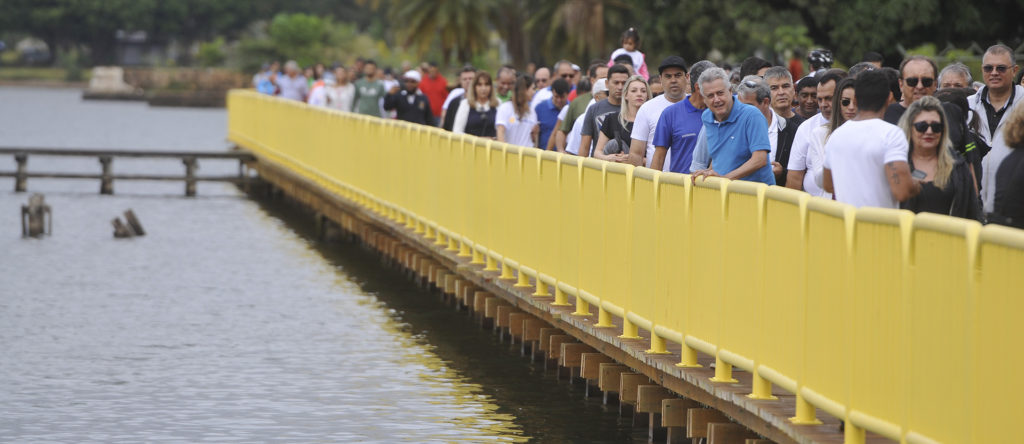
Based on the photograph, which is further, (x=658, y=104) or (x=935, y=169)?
(x=658, y=104)

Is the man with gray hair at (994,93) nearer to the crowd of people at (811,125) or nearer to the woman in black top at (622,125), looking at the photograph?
the crowd of people at (811,125)

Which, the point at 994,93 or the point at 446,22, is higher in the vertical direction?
the point at 446,22

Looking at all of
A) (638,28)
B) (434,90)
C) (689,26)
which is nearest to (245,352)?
(434,90)

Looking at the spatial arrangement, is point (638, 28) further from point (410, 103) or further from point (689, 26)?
point (410, 103)

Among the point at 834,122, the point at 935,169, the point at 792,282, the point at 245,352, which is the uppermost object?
the point at 834,122

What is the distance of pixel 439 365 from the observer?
15.4 m

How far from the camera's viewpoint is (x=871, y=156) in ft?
27.0

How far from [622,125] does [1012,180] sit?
546cm

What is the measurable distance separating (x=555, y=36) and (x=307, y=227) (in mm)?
29285

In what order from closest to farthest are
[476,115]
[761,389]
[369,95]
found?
[761,389] → [476,115] → [369,95]

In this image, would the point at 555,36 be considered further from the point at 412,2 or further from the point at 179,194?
the point at 179,194

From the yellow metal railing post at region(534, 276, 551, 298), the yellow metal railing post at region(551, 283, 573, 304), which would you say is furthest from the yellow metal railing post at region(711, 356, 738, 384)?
the yellow metal railing post at region(534, 276, 551, 298)

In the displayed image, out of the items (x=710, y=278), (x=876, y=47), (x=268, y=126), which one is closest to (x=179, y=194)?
(x=268, y=126)

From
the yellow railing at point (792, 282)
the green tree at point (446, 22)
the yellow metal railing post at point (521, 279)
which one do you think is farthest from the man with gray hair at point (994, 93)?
the green tree at point (446, 22)
